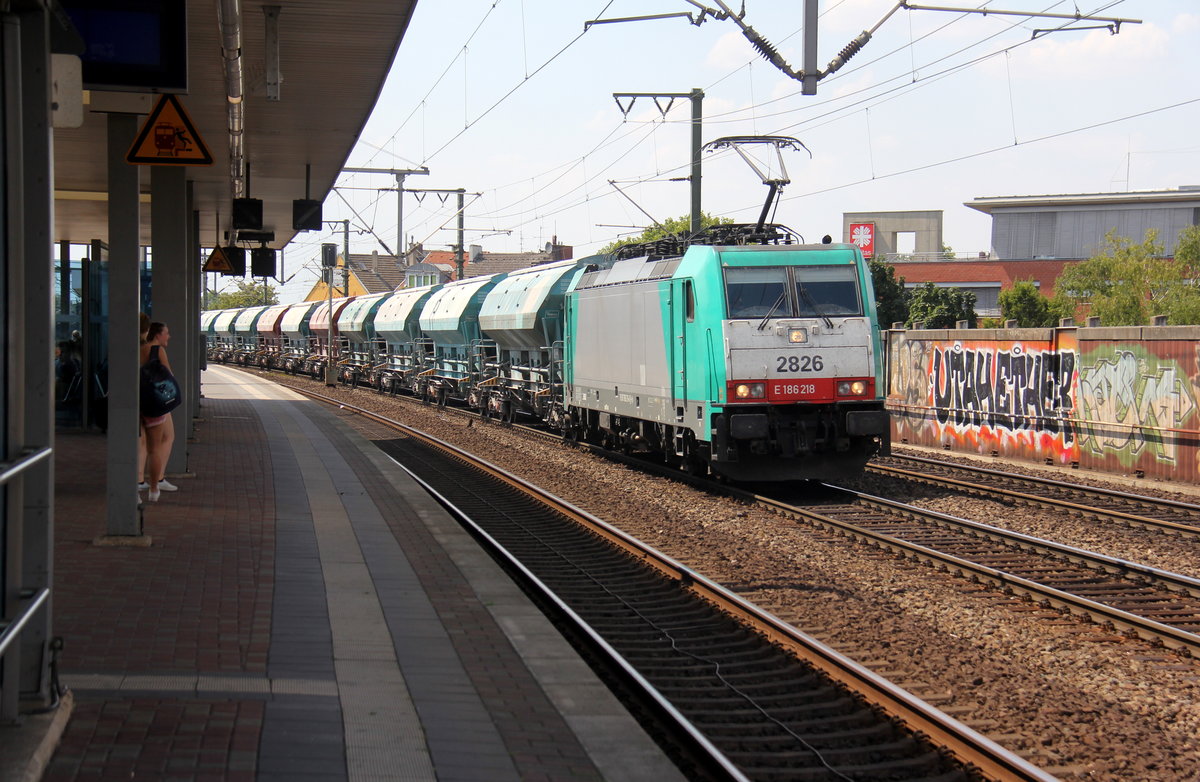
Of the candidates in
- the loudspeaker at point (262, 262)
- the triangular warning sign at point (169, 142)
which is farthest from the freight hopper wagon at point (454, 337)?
the triangular warning sign at point (169, 142)

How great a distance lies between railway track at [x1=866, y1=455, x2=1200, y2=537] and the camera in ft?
39.8

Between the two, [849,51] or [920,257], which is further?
[920,257]

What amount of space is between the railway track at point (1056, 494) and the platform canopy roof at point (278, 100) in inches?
343

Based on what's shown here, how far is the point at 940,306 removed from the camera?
167 ft

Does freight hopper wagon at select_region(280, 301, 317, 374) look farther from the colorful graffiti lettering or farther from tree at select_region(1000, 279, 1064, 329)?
tree at select_region(1000, 279, 1064, 329)

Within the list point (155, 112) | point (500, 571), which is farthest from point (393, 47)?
point (500, 571)

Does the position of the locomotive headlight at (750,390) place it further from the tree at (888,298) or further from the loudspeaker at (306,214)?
the tree at (888,298)

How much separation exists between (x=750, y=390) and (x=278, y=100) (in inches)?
243

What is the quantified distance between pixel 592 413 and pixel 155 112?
1207 centimetres

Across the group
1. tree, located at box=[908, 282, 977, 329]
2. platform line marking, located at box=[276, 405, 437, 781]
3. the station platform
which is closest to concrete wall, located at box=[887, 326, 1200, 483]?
the station platform

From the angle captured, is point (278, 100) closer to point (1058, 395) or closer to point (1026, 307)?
point (1058, 395)

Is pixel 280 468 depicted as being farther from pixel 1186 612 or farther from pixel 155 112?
pixel 1186 612

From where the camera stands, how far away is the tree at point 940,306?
Result: 160ft

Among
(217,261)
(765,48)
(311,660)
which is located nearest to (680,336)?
(765,48)
